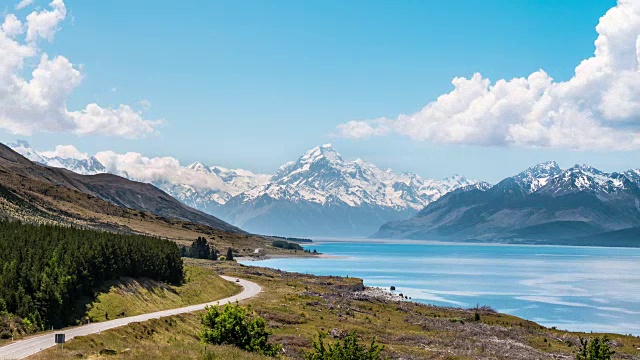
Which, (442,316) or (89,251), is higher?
(89,251)

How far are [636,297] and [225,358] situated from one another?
18104 centimetres

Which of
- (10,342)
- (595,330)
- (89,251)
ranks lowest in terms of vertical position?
(595,330)

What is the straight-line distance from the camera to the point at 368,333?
90500mm

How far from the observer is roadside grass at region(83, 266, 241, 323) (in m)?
82.2

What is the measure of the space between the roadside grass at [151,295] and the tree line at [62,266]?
2.13 meters

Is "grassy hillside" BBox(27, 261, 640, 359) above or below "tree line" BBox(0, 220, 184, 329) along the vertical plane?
below

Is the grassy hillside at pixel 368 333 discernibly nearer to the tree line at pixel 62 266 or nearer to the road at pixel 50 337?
the road at pixel 50 337

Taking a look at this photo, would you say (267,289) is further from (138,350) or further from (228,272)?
(138,350)

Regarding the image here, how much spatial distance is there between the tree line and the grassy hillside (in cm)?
1119

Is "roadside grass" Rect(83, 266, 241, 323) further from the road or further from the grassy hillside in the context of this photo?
the grassy hillside

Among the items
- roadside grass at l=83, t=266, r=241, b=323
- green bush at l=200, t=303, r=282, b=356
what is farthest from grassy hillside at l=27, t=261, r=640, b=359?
roadside grass at l=83, t=266, r=241, b=323

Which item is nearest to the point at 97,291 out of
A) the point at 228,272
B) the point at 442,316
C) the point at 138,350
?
the point at 138,350

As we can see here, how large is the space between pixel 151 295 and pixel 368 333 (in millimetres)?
34399

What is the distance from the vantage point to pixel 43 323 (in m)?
69.0
